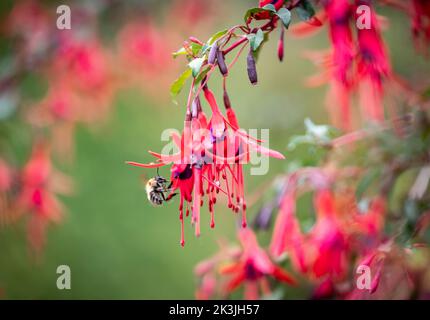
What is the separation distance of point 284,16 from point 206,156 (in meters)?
0.21

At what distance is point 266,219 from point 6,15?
1.53 m

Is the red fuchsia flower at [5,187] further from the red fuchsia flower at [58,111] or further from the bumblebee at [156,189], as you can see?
the bumblebee at [156,189]

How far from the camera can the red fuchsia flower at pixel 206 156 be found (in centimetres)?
66

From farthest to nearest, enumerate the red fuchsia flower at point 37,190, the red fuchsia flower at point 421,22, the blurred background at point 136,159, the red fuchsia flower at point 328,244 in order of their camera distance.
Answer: the blurred background at point 136,159 < the red fuchsia flower at point 37,190 < the red fuchsia flower at point 328,244 < the red fuchsia flower at point 421,22

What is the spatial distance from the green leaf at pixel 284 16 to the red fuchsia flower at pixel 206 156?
130 millimetres

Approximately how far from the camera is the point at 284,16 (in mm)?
699

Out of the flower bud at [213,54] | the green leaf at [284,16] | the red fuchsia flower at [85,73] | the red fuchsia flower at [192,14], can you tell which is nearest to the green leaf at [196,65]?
the flower bud at [213,54]

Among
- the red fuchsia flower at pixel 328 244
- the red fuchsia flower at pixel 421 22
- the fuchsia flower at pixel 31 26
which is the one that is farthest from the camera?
the fuchsia flower at pixel 31 26

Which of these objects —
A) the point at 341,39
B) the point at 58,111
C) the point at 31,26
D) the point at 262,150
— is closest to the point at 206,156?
the point at 262,150

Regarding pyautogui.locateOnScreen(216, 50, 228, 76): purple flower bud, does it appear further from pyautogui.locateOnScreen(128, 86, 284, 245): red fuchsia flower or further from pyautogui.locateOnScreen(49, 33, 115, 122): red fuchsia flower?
pyautogui.locateOnScreen(49, 33, 115, 122): red fuchsia flower

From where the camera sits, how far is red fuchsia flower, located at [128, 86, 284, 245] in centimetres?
66

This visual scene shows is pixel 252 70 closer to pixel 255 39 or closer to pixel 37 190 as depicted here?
pixel 255 39

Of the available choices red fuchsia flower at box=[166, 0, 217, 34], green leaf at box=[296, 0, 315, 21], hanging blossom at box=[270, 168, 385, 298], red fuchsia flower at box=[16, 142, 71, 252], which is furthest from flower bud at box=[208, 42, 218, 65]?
red fuchsia flower at box=[166, 0, 217, 34]

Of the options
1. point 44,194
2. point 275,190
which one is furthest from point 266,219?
point 44,194
